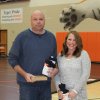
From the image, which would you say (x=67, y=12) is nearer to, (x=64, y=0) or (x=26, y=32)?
(x=64, y=0)

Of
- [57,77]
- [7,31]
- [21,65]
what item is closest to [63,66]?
[57,77]

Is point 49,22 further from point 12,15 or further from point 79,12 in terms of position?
point 12,15

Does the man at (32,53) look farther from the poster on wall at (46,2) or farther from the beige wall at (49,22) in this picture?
the poster on wall at (46,2)

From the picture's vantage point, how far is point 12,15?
66.9ft

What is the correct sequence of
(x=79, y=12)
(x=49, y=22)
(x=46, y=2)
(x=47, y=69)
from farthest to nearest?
(x=46, y=2) < (x=49, y=22) < (x=79, y=12) < (x=47, y=69)

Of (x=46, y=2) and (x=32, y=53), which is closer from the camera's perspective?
(x=32, y=53)

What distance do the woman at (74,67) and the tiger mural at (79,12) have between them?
1260cm

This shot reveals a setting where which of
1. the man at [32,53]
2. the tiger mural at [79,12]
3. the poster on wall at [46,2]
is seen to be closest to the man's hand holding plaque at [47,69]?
the man at [32,53]

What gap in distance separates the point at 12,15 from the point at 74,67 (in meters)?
17.3

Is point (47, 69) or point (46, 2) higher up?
point (46, 2)

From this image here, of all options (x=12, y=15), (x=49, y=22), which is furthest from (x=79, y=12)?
(x=12, y=15)

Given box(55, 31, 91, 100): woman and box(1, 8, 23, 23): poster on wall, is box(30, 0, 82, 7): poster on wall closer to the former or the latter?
box(1, 8, 23, 23): poster on wall

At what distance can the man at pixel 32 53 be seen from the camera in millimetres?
3480

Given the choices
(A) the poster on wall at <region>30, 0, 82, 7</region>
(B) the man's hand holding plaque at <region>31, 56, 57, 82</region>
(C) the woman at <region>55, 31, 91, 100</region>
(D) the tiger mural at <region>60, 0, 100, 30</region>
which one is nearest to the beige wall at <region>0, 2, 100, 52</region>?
(A) the poster on wall at <region>30, 0, 82, 7</region>
